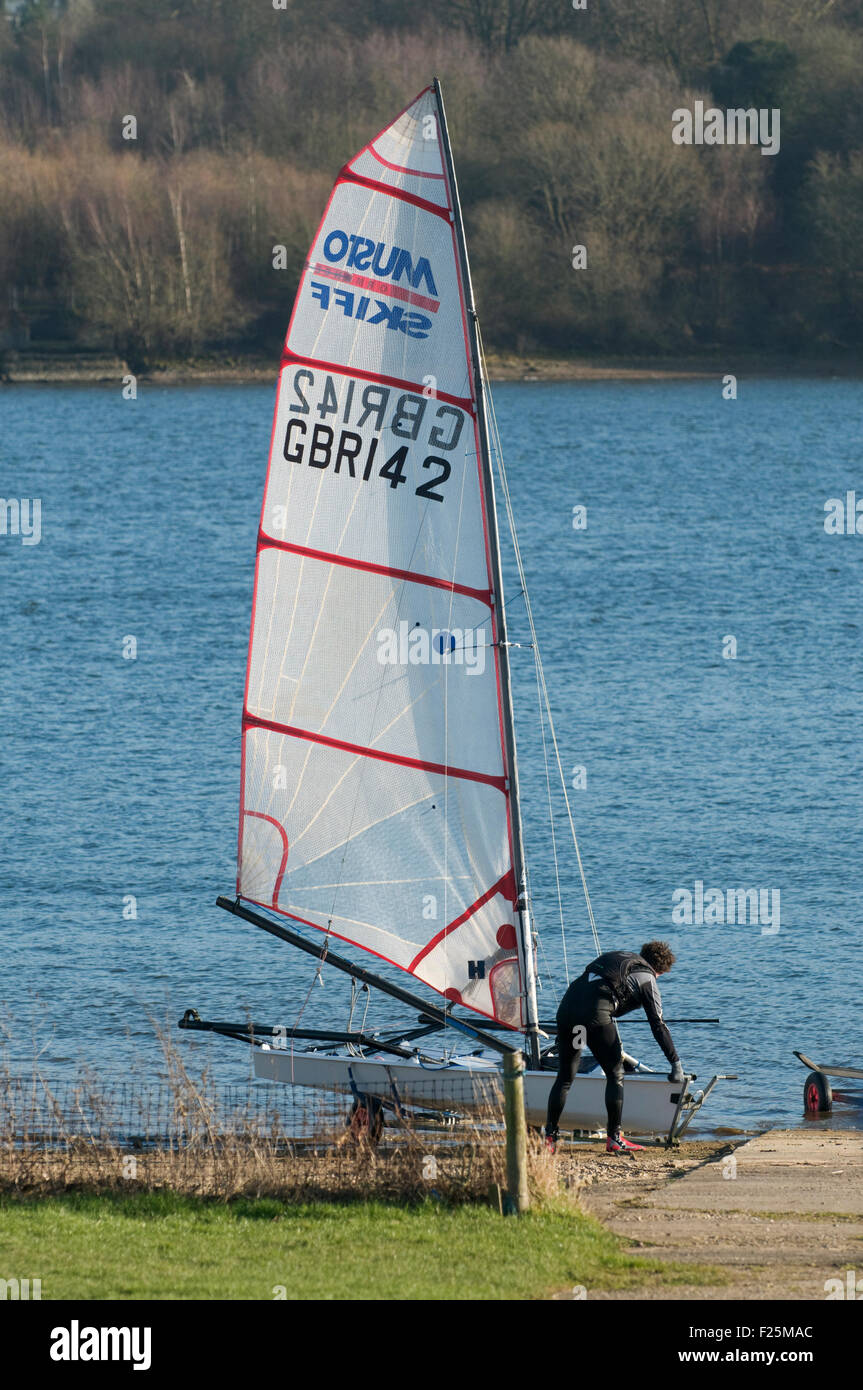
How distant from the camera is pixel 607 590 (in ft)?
140

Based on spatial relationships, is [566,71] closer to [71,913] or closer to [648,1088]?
[71,913]

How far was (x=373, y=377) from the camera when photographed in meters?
13.0

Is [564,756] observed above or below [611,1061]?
below

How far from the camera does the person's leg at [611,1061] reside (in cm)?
1241

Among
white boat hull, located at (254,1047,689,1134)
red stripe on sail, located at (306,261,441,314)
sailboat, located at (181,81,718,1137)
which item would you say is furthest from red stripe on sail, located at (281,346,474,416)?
white boat hull, located at (254,1047,689,1134)

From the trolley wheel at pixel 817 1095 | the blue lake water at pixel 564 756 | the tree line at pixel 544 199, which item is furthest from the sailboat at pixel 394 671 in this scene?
the tree line at pixel 544 199

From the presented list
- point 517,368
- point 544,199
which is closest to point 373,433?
point 544,199

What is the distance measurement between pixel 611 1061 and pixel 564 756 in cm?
1591

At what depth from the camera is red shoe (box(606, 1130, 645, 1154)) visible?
12.9m

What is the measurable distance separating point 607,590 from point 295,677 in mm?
29640

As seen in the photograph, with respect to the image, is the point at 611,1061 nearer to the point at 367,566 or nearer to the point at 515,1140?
the point at 515,1140

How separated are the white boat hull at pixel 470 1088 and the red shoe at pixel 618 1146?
0.59 ft
